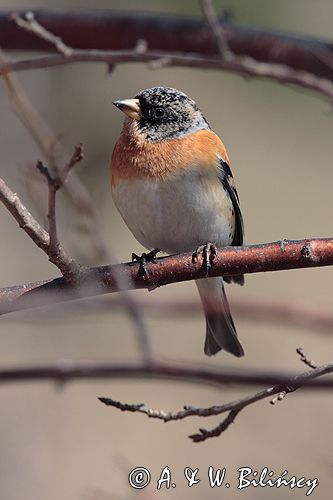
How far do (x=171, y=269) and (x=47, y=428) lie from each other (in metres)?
3.02

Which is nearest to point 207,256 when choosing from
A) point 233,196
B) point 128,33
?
point 233,196

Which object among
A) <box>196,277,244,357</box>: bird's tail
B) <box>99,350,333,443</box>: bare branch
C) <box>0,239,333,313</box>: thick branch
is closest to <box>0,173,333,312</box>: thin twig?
<box>0,239,333,313</box>: thick branch

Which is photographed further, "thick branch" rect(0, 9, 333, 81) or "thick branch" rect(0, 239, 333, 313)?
"thick branch" rect(0, 9, 333, 81)

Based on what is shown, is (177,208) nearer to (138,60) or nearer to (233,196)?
(233,196)

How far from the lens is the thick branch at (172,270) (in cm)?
245

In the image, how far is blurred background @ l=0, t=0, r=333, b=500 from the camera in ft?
16.1

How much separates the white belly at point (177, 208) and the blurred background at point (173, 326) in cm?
30

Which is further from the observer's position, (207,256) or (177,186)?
(177,186)

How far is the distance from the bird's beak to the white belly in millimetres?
337

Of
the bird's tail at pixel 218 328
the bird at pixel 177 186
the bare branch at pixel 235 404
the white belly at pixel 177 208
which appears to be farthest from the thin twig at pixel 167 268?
the bird's tail at pixel 218 328

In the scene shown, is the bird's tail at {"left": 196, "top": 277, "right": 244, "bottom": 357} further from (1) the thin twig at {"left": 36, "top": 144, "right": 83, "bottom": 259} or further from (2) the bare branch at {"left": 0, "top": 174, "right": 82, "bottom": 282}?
(1) the thin twig at {"left": 36, "top": 144, "right": 83, "bottom": 259}

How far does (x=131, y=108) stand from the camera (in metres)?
3.63

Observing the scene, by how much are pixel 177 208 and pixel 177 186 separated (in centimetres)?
9

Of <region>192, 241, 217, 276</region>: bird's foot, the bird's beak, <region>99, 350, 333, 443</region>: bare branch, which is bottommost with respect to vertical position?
<region>99, 350, 333, 443</region>: bare branch
